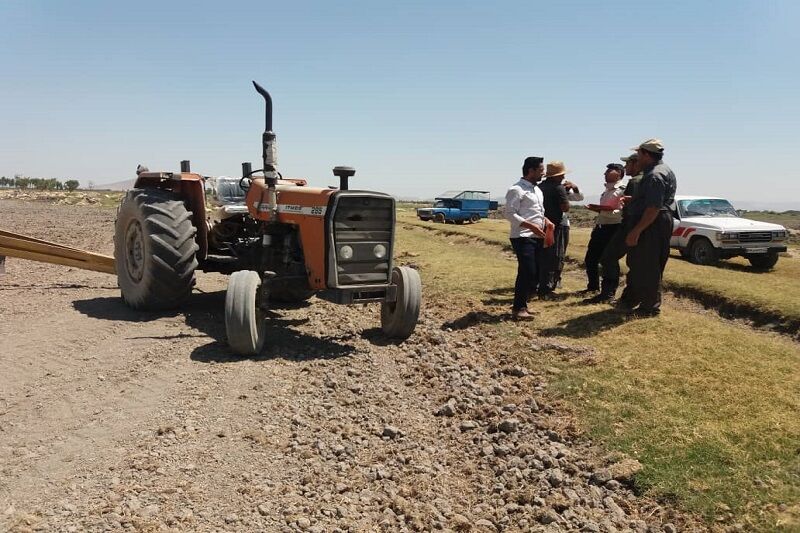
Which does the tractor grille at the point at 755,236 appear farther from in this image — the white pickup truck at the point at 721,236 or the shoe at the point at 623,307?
the shoe at the point at 623,307

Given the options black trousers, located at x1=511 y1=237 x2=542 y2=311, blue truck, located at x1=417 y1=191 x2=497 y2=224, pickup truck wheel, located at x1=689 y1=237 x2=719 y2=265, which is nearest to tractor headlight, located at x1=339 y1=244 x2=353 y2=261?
black trousers, located at x1=511 y1=237 x2=542 y2=311

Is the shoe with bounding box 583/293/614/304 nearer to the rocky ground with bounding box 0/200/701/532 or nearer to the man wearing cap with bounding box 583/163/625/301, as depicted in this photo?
the man wearing cap with bounding box 583/163/625/301

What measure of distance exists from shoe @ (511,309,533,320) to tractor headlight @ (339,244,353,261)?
254 centimetres

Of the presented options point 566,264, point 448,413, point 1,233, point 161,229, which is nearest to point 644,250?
point 448,413

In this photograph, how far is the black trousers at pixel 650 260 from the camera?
6.75 metres

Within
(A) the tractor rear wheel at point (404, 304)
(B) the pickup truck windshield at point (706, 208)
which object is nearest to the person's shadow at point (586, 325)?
(A) the tractor rear wheel at point (404, 304)

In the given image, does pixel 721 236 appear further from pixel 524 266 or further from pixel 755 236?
pixel 524 266

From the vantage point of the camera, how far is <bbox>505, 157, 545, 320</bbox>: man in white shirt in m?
7.18

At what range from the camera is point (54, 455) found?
365cm

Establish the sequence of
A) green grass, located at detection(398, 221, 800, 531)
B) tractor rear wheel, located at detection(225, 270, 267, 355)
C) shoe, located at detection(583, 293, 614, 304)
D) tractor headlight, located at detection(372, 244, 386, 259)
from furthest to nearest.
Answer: shoe, located at detection(583, 293, 614, 304), tractor headlight, located at detection(372, 244, 386, 259), tractor rear wheel, located at detection(225, 270, 267, 355), green grass, located at detection(398, 221, 800, 531)

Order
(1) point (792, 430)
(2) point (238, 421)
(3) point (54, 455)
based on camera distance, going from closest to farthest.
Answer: (3) point (54, 455) → (1) point (792, 430) → (2) point (238, 421)

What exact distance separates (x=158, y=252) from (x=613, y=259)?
237 inches

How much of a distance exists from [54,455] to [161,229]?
3883 mm

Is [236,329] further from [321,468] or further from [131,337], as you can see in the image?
[321,468]
